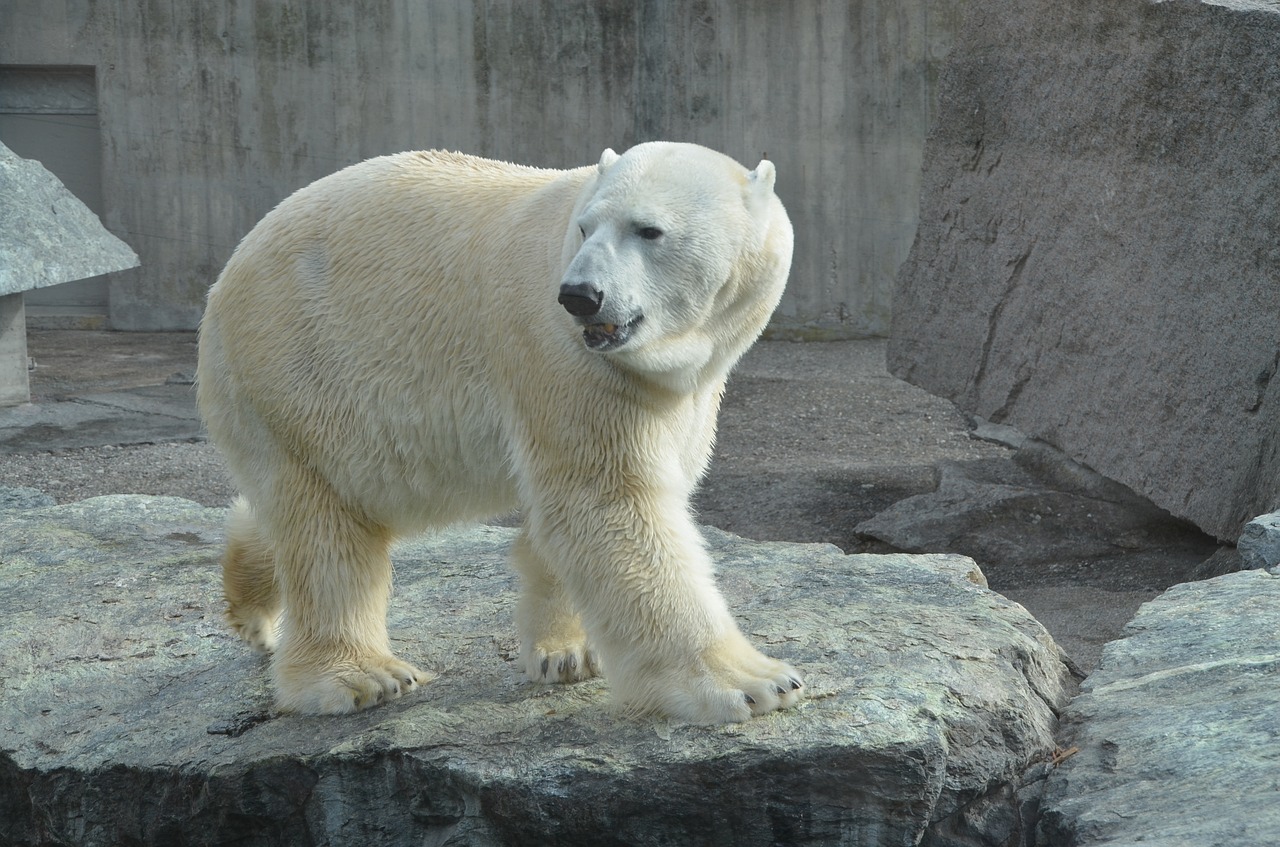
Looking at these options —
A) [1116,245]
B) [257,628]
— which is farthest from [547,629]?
[1116,245]

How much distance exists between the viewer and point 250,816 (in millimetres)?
2988

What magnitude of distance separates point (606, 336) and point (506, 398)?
1.42 ft

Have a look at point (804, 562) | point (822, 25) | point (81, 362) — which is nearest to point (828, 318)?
point (822, 25)

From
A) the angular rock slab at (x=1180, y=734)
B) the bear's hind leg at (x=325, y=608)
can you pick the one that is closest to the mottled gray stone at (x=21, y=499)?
the bear's hind leg at (x=325, y=608)

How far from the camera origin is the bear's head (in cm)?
251

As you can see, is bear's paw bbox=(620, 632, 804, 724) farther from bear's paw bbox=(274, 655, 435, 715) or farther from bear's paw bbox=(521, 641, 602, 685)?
bear's paw bbox=(274, 655, 435, 715)

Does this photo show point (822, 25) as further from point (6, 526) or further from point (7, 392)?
point (6, 526)

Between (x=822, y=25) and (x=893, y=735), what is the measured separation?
30.9 ft

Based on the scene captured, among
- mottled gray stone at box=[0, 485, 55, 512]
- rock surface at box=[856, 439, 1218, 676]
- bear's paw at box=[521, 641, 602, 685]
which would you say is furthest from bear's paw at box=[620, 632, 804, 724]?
mottled gray stone at box=[0, 485, 55, 512]

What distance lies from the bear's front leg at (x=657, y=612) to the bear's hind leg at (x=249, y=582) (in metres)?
0.99

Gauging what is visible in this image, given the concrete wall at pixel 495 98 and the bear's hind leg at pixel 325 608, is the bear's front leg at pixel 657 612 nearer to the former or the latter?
the bear's hind leg at pixel 325 608

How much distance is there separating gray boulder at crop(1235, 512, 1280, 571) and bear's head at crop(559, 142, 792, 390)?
1.74 metres

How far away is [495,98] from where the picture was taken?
1165 cm

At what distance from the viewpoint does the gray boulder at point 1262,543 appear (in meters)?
3.68
